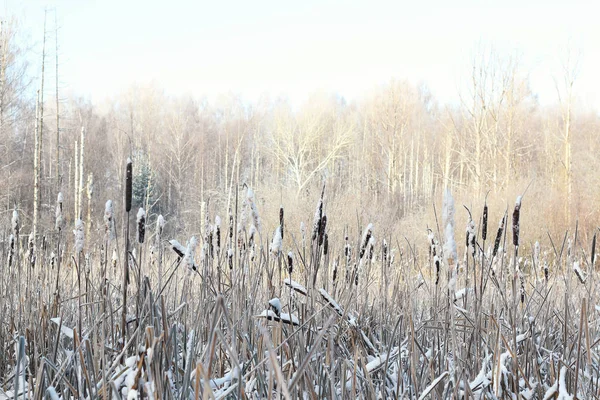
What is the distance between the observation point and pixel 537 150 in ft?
95.0

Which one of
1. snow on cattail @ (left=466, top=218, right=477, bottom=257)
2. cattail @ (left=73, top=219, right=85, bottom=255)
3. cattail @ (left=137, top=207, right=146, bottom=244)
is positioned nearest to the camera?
cattail @ (left=137, top=207, right=146, bottom=244)

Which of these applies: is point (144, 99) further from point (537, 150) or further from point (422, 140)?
point (537, 150)

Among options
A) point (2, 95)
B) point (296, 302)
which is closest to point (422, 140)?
point (2, 95)

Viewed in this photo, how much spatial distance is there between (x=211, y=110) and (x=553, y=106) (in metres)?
25.2

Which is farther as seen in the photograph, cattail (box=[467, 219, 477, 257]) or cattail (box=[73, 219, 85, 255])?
cattail (box=[467, 219, 477, 257])

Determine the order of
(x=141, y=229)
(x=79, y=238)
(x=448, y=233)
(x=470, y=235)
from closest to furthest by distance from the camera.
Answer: (x=448, y=233) → (x=141, y=229) → (x=79, y=238) → (x=470, y=235)

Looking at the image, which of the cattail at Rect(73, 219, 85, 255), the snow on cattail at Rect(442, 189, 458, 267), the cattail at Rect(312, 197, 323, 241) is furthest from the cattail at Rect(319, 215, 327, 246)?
the cattail at Rect(73, 219, 85, 255)

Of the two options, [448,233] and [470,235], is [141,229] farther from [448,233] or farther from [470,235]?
[470,235]

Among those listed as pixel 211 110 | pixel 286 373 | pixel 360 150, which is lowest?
pixel 286 373

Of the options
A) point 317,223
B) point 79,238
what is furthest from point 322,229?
point 79,238

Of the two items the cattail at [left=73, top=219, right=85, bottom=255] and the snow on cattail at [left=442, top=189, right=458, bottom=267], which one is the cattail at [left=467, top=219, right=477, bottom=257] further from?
the cattail at [left=73, top=219, right=85, bottom=255]

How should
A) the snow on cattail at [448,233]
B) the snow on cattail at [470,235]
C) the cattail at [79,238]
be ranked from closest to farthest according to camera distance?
1. the snow on cattail at [448,233]
2. the cattail at [79,238]
3. the snow on cattail at [470,235]

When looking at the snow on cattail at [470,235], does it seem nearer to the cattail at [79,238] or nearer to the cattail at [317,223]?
the cattail at [317,223]

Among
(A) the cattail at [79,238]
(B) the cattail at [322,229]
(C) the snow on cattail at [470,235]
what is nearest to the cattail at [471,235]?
(C) the snow on cattail at [470,235]
